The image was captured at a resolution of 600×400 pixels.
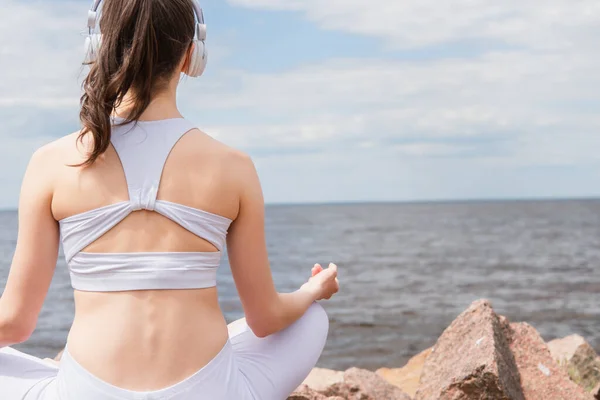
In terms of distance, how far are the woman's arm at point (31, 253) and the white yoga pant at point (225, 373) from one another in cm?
17

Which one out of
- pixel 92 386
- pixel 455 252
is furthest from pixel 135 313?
pixel 455 252

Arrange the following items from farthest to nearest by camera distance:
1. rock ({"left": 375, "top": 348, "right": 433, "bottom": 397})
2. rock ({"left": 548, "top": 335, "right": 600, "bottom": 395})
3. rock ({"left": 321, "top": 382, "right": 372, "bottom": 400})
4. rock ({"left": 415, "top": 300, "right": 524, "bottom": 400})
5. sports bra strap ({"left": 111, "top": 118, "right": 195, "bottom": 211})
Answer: rock ({"left": 375, "top": 348, "right": 433, "bottom": 397}), rock ({"left": 548, "top": 335, "right": 600, "bottom": 395}), rock ({"left": 321, "top": 382, "right": 372, "bottom": 400}), rock ({"left": 415, "top": 300, "right": 524, "bottom": 400}), sports bra strap ({"left": 111, "top": 118, "right": 195, "bottom": 211})

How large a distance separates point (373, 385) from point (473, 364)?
86cm

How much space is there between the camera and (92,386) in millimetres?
2201

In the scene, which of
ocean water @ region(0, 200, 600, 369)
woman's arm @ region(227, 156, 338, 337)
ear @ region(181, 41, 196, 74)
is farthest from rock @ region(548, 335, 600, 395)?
ear @ region(181, 41, 196, 74)

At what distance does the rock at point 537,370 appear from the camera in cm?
426

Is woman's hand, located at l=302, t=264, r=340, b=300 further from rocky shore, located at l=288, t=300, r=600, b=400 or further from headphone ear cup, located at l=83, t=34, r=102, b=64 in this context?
rocky shore, located at l=288, t=300, r=600, b=400

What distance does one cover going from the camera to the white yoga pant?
87.3 inches

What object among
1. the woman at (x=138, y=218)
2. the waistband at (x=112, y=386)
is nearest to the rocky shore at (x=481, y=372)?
the waistband at (x=112, y=386)

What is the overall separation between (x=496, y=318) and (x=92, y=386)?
111 inches

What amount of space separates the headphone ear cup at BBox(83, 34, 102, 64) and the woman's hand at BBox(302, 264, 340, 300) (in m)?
1.08

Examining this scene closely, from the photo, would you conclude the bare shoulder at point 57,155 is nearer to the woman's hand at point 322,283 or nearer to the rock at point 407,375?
the woman's hand at point 322,283

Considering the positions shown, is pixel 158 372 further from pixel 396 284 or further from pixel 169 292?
pixel 396 284

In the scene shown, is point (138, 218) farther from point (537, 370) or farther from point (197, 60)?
point (537, 370)
